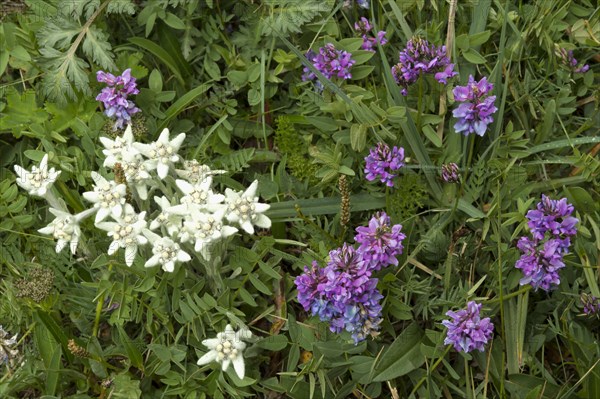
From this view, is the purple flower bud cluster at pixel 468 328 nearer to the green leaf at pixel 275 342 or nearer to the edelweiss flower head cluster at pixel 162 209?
the green leaf at pixel 275 342

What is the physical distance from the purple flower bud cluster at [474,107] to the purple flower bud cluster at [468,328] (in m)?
0.81

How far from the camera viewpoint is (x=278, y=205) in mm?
3492

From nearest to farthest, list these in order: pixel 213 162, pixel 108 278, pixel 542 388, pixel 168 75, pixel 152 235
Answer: pixel 152 235 < pixel 542 388 < pixel 108 278 < pixel 213 162 < pixel 168 75

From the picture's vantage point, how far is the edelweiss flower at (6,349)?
3.27 metres

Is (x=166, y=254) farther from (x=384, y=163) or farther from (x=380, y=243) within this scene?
(x=384, y=163)

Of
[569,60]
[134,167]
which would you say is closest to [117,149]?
[134,167]

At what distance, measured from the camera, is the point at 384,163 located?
3365mm

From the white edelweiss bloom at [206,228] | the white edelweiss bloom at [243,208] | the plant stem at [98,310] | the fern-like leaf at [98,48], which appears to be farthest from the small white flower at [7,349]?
the fern-like leaf at [98,48]

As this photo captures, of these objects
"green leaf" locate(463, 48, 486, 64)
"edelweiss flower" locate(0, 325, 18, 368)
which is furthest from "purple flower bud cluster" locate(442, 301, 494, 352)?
"edelweiss flower" locate(0, 325, 18, 368)

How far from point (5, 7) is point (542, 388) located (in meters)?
3.45

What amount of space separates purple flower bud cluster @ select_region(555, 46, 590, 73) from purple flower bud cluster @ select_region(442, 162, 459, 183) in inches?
33.8

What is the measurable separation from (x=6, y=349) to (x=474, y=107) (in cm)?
232

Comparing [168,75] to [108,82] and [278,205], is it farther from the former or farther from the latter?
[278,205]

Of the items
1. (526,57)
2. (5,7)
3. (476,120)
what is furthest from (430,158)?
(5,7)
